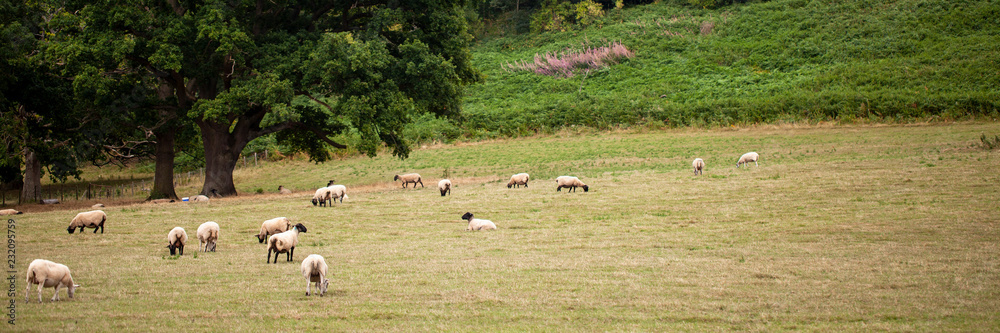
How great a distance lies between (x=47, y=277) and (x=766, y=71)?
61.1m

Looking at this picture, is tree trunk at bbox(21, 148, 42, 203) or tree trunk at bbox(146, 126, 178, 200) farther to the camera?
tree trunk at bbox(21, 148, 42, 203)

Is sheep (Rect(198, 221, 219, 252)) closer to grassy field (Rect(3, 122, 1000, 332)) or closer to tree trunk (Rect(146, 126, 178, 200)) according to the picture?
grassy field (Rect(3, 122, 1000, 332))

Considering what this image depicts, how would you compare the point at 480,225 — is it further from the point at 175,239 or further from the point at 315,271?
the point at 315,271

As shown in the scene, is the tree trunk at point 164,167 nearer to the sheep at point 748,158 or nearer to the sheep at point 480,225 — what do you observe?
the sheep at point 480,225

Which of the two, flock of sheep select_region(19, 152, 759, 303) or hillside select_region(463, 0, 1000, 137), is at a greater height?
hillside select_region(463, 0, 1000, 137)

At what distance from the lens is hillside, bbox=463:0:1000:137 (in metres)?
49.1

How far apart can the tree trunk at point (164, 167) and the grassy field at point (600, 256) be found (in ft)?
17.4

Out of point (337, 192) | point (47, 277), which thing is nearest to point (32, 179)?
point (337, 192)

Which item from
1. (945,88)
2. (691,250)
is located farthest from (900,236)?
(945,88)

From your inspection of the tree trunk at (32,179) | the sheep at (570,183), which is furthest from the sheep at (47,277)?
the tree trunk at (32,179)

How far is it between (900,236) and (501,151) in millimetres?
33791

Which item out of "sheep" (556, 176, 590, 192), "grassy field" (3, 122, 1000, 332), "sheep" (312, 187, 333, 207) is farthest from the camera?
"sheep" (556, 176, 590, 192)

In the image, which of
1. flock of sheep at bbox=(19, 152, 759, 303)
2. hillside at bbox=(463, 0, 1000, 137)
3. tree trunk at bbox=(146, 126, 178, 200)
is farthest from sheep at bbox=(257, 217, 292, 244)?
hillside at bbox=(463, 0, 1000, 137)

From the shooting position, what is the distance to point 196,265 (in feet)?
51.6
